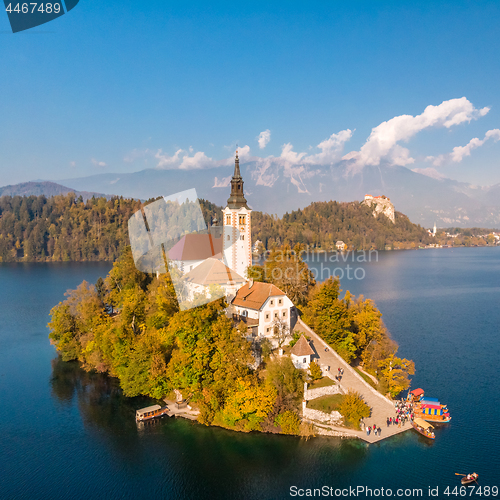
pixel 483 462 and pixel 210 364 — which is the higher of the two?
pixel 210 364

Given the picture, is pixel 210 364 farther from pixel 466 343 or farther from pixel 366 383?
pixel 466 343

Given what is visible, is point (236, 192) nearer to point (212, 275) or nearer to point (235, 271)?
point (235, 271)

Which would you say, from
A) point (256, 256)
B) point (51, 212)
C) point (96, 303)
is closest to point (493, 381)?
point (96, 303)

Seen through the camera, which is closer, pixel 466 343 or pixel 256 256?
pixel 466 343

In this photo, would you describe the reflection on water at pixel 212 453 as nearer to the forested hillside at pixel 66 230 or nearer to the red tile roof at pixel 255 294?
the red tile roof at pixel 255 294

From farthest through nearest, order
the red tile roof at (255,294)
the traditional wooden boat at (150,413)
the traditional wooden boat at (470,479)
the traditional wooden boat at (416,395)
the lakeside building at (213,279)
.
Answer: the lakeside building at (213,279), the red tile roof at (255,294), the traditional wooden boat at (416,395), the traditional wooden boat at (150,413), the traditional wooden boat at (470,479)

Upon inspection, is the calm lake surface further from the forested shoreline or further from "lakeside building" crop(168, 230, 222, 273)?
"lakeside building" crop(168, 230, 222, 273)

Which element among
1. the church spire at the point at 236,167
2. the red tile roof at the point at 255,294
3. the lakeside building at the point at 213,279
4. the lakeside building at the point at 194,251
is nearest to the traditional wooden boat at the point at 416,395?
the red tile roof at the point at 255,294
